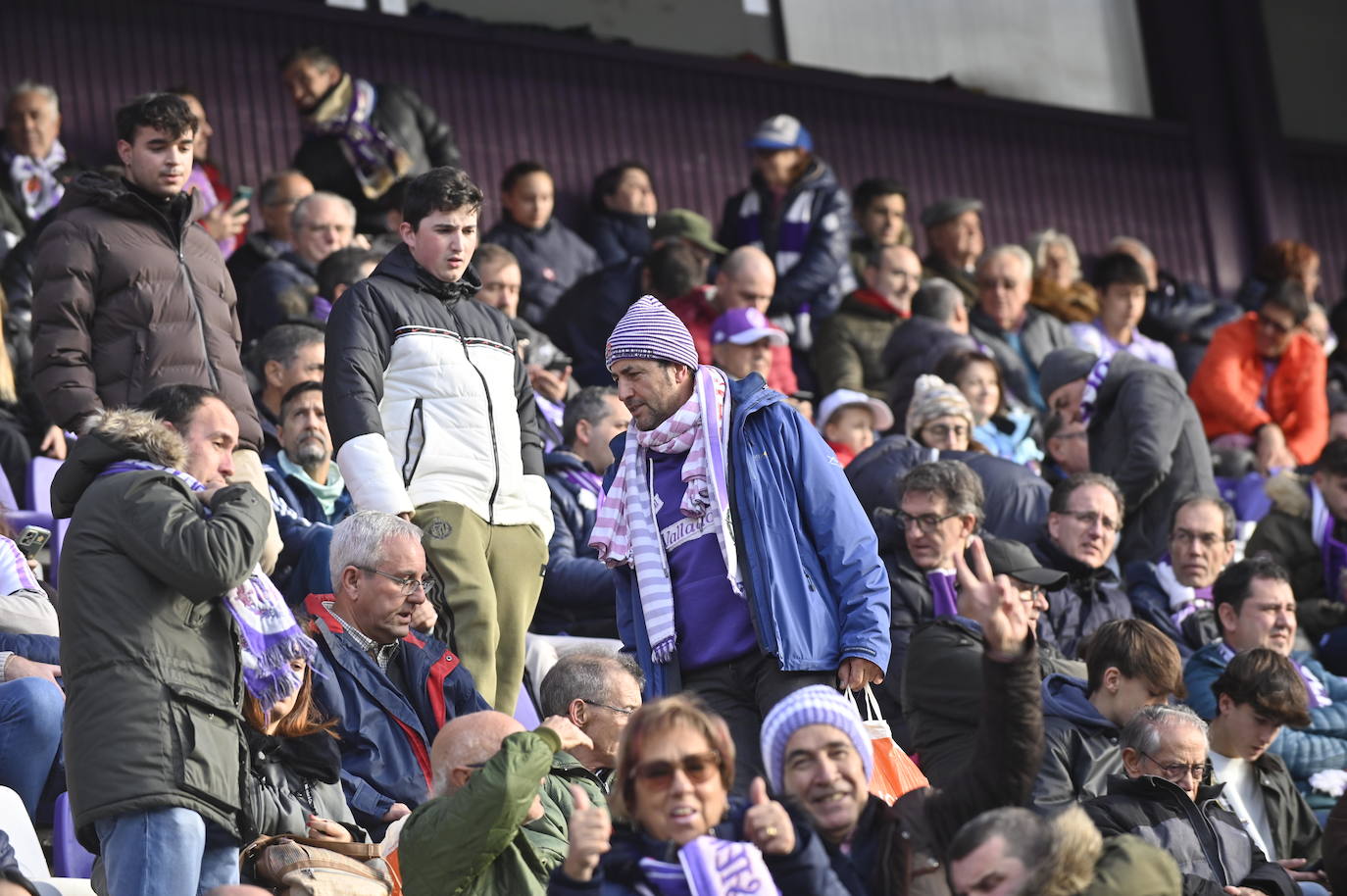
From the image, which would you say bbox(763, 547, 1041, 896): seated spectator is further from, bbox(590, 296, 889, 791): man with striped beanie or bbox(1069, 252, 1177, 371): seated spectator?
bbox(1069, 252, 1177, 371): seated spectator

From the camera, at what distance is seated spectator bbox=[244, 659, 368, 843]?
538 cm

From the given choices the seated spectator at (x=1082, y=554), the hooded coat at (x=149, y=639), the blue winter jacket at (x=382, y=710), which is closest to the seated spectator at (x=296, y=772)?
the blue winter jacket at (x=382, y=710)

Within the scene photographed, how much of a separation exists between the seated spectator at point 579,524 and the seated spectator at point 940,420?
1.12 metres

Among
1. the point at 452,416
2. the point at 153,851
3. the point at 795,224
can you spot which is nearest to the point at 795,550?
the point at 452,416

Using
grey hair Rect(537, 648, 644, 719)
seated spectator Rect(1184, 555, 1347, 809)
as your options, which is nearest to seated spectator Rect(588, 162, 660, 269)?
seated spectator Rect(1184, 555, 1347, 809)

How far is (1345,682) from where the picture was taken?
784cm

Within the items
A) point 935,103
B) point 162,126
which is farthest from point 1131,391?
point 935,103

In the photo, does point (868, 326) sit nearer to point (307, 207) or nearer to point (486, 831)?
point (307, 207)

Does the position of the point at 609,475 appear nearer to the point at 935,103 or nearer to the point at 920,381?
the point at 920,381

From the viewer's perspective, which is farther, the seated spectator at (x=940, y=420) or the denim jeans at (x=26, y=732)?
the seated spectator at (x=940, y=420)

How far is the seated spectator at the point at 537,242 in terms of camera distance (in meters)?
10.6

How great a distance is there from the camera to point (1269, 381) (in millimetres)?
11336

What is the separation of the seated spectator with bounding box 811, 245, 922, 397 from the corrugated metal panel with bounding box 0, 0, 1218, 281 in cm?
240

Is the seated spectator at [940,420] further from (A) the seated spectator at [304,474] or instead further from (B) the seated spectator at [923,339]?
(A) the seated spectator at [304,474]
